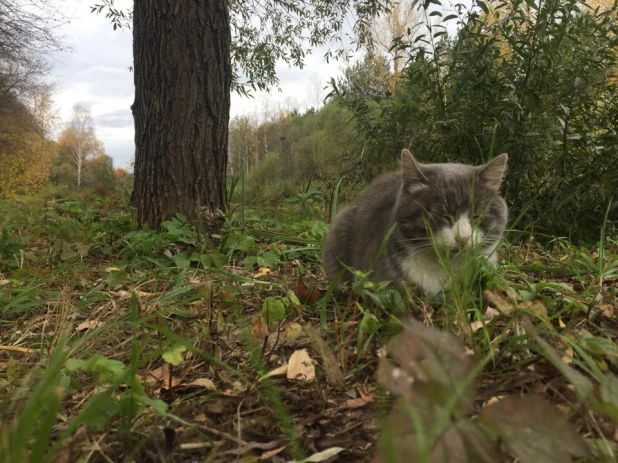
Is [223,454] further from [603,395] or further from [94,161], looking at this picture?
[94,161]

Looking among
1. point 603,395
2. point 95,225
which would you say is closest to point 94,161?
point 95,225

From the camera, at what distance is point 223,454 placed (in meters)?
1.05

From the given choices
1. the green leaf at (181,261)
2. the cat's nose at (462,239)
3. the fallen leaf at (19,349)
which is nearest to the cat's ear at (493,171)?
the cat's nose at (462,239)

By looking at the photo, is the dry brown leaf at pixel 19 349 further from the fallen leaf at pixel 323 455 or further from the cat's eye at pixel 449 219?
the cat's eye at pixel 449 219

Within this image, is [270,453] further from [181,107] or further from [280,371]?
[181,107]

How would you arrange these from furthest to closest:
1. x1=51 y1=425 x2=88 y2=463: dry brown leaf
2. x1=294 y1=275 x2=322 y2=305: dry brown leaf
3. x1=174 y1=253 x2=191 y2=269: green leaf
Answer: x1=174 y1=253 x2=191 y2=269: green leaf → x1=294 y1=275 x2=322 y2=305: dry brown leaf → x1=51 y1=425 x2=88 y2=463: dry brown leaf

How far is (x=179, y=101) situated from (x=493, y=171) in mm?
2646

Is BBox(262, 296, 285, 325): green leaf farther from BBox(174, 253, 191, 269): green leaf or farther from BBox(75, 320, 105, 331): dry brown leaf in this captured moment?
BBox(174, 253, 191, 269): green leaf

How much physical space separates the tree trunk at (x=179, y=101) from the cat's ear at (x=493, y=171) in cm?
238

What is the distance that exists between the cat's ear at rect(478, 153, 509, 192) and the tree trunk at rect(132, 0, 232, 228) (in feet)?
7.80

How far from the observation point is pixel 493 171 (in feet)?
6.88

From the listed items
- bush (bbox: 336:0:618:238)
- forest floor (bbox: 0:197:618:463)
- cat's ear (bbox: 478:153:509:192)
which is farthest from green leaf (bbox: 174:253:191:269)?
bush (bbox: 336:0:618:238)

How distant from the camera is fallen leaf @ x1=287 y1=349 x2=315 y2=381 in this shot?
1369 millimetres

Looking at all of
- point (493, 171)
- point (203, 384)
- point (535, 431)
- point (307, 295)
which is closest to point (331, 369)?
point (203, 384)
